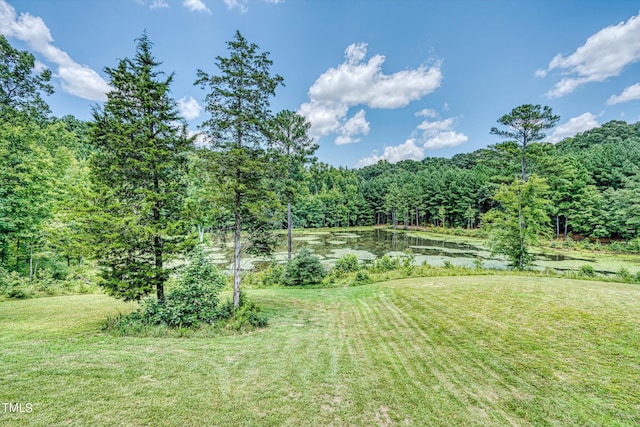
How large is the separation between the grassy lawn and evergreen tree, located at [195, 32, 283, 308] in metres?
3.69

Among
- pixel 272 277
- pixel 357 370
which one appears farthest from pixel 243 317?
pixel 272 277

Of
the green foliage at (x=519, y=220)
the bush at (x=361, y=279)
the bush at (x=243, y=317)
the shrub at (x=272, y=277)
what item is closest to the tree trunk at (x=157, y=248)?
the bush at (x=243, y=317)

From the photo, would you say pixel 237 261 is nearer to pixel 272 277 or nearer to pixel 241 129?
pixel 241 129

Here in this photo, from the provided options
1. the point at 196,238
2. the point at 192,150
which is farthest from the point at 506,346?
the point at 192,150

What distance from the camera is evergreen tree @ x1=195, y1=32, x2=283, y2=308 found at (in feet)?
28.5

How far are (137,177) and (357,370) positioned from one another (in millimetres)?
8209

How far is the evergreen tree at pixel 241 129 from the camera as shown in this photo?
8.70 meters

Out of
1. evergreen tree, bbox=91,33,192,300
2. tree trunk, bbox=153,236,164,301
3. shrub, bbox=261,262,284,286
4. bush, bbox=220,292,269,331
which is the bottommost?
shrub, bbox=261,262,284,286

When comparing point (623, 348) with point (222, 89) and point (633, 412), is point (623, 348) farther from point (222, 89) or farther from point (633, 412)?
point (222, 89)

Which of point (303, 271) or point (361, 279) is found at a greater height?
point (303, 271)

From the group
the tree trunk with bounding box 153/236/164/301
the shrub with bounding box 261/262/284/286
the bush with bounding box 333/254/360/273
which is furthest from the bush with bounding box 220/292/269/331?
the bush with bounding box 333/254/360/273

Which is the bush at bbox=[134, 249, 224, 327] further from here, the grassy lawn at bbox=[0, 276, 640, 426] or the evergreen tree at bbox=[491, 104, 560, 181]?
the evergreen tree at bbox=[491, 104, 560, 181]

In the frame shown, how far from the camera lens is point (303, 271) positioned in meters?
16.1

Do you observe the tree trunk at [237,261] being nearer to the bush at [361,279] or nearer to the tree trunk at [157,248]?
the tree trunk at [157,248]
